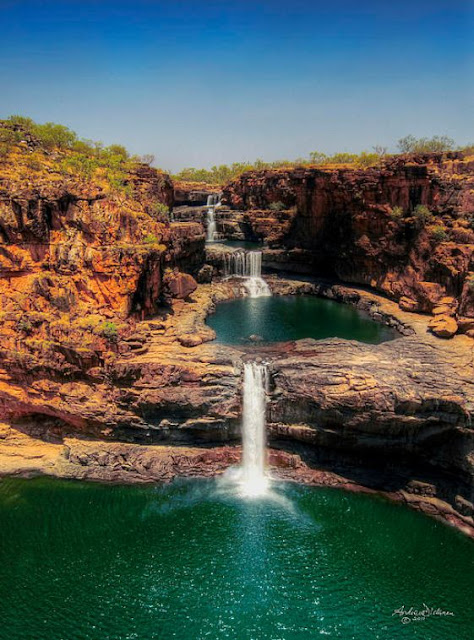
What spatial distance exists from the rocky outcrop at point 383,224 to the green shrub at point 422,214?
0.10 m

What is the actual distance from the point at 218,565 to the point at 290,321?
83.3ft

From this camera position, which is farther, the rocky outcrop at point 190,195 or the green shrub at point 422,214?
the rocky outcrop at point 190,195

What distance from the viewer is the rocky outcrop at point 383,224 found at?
41094 mm

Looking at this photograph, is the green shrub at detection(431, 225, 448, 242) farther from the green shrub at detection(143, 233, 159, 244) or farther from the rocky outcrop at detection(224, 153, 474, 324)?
the green shrub at detection(143, 233, 159, 244)

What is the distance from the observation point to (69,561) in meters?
21.0

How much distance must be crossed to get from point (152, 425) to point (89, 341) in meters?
6.49

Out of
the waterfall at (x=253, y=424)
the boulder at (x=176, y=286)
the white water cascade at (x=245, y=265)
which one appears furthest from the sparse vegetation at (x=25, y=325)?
the white water cascade at (x=245, y=265)

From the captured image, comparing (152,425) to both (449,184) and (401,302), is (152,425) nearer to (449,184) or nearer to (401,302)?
(401,302)

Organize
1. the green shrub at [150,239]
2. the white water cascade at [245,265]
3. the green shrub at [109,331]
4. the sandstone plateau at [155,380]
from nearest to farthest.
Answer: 1. the sandstone plateau at [155,380]
2. the green shrub at [109,331]
3. the green shrub at [150,239]
4. the white water cascade at [245,265]

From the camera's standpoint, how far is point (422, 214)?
1716 inches

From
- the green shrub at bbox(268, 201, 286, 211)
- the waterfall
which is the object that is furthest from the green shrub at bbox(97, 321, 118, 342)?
the green shrub at bbox(268, 201, 286, 211)

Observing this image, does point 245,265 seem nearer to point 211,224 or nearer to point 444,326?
point 211,224

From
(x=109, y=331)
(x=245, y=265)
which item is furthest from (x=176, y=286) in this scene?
(x=109, y=331)

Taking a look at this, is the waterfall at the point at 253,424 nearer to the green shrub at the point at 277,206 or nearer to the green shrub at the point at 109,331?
the green shrub at the point at 109,331
